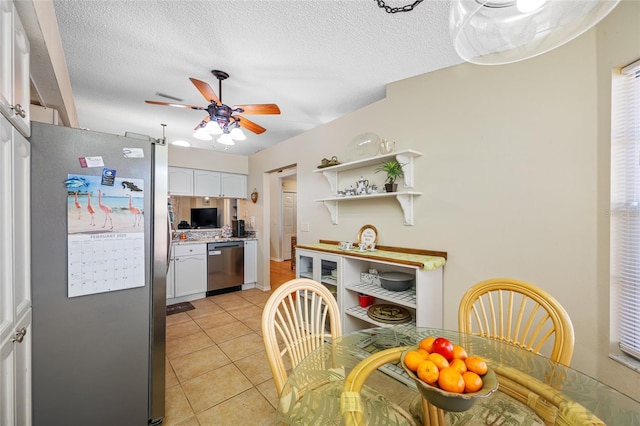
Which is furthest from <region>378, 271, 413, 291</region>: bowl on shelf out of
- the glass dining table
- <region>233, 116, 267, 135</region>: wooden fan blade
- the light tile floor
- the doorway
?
the doorway

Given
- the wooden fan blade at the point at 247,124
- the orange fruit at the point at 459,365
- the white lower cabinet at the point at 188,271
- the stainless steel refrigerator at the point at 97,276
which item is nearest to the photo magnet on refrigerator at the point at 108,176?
the stainless steel refrigerator at the point at 97,276

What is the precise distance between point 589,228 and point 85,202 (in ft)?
9.27

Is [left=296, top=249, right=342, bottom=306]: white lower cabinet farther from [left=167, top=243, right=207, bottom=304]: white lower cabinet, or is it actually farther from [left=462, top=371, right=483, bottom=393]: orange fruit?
[left=167, top=243, right=207, bottom=304]: white lower cabinet

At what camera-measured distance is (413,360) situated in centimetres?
83

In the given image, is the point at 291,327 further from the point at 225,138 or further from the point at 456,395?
the point at 225,138

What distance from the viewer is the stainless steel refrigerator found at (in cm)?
123

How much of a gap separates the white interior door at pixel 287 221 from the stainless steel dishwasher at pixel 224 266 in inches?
107

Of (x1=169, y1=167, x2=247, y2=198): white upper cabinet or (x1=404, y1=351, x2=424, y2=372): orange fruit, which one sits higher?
(x1=169, y1=167, x2=247, y2=198): white upper cabinet

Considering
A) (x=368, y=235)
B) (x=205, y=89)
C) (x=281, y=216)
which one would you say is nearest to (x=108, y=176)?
(x=205, y=89)

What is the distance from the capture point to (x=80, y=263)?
4.28 ft

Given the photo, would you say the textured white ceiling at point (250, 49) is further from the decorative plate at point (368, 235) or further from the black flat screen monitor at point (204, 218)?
the black flat screen monitor at point (204, 218)

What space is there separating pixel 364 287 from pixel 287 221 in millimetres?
5280

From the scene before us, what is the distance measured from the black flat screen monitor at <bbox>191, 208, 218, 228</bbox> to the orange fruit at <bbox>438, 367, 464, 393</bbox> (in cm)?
475

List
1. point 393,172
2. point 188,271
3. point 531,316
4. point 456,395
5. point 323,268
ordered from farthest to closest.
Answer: point 188,271 < point 323,268 < point 393,172 < point 531,316 < point 456,395
